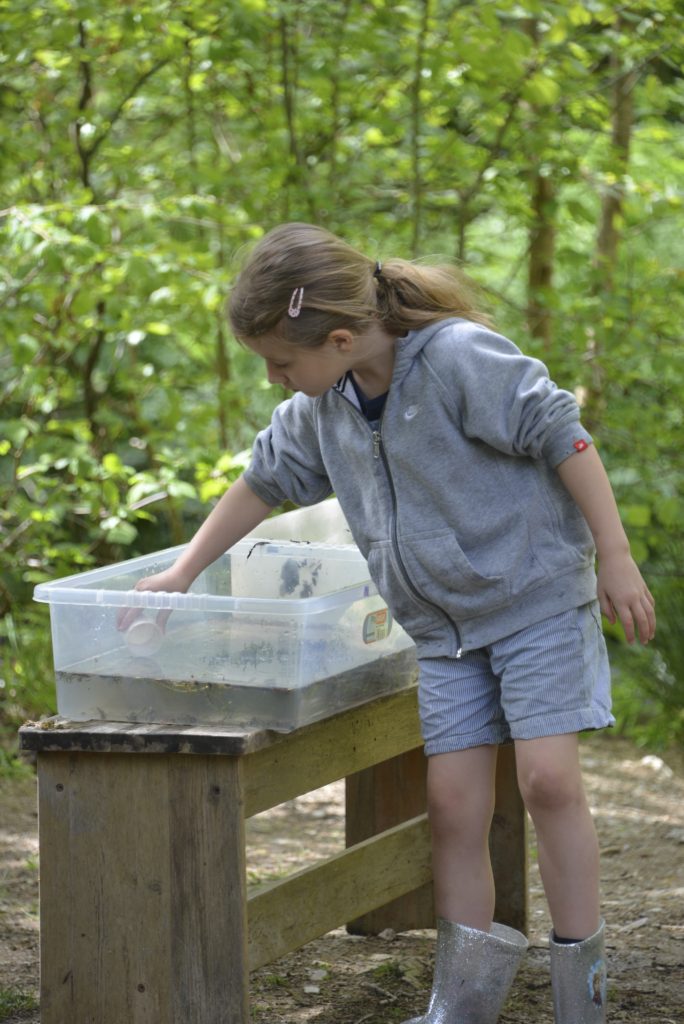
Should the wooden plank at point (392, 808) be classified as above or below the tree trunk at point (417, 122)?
below

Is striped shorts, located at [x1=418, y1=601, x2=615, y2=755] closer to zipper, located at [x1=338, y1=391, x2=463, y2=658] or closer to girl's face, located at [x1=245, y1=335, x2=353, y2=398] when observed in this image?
zipper, located at [x1=338, y1=391, x2=463, y2=658]

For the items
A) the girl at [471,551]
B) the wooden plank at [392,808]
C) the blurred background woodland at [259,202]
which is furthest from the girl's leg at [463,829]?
the blurred background woodland at [259,202]

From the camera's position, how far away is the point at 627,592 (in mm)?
1785

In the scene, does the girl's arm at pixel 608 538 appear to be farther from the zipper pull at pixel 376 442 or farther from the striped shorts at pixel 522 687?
the zipper pull at pixel 376 442

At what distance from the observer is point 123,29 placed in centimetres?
355

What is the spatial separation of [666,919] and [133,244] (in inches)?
103

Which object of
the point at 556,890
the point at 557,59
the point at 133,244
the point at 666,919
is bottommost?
the point at 666,919

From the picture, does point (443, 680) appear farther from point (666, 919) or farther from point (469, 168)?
point (469, 168)

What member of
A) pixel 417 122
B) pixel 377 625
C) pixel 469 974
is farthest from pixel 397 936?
pixel 417 122

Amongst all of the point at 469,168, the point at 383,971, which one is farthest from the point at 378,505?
the point at 469,168

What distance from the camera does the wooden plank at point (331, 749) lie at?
178 cm

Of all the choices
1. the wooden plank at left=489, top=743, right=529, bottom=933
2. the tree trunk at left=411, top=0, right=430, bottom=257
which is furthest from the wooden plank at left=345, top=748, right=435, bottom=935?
the tree trunk at left=411, top=0, right=430, bottom=257

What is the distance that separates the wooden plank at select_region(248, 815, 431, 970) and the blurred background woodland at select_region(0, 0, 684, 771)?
1.33m

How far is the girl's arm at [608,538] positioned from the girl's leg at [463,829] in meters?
0.31
